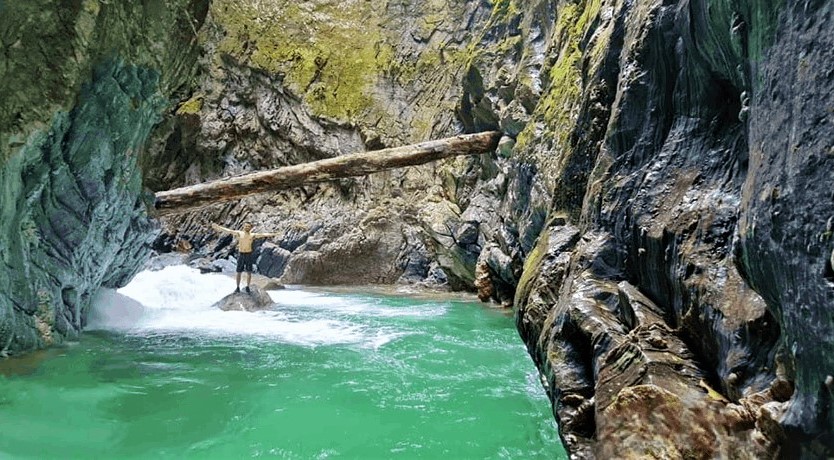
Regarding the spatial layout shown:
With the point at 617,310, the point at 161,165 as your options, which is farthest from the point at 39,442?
the point at 161,165

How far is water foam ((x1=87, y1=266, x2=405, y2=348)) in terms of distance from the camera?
820 centimetres

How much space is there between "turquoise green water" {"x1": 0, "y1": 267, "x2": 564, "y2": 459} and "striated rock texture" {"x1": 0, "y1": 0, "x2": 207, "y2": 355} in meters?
0.75

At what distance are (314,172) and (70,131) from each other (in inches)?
274

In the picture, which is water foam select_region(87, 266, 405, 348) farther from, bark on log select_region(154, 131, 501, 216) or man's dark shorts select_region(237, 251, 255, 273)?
bark on log select_region(154, 131, 501, 216)

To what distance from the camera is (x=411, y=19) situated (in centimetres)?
2602

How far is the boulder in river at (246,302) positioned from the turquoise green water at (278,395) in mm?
2156

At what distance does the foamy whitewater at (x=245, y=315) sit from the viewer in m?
8.27

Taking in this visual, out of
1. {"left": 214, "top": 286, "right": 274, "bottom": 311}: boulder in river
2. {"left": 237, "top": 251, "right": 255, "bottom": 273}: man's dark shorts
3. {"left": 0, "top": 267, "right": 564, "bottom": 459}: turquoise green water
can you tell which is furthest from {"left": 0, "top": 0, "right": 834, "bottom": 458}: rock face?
{"left": 237, "top": 251, "right": 255, "bottom": 273}: man's dark shorts

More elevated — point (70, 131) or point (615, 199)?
point (70, 131)

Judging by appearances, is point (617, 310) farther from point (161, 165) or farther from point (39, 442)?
point (161, 165)

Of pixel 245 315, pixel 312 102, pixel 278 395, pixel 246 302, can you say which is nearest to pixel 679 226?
pixel 278 395

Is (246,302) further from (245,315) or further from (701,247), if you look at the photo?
(701,247)

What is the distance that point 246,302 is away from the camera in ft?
36.7

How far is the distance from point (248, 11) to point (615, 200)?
27.3 meters
